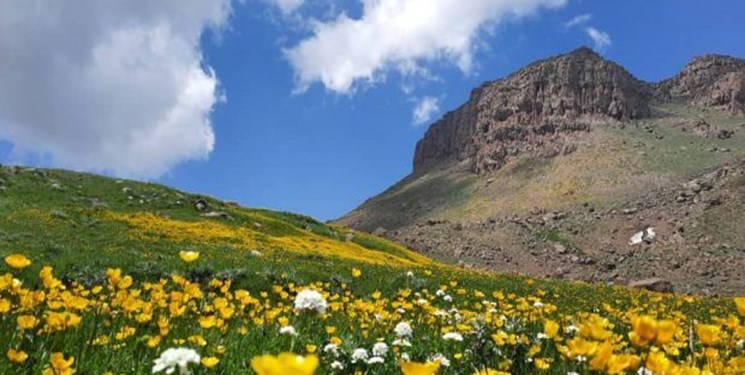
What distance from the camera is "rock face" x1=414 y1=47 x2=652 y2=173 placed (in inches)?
5502

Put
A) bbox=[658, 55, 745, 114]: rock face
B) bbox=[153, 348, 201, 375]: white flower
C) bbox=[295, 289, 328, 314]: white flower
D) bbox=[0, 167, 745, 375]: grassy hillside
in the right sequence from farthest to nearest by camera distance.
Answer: bbox=[658, 55, 745, 114]: rock face
bbox=[295, 289, 328, 314]: white flower
bbox=[0, 167, 745, 375]: grassy hillside
bbox=[153, 348, 201, 375]: white flower

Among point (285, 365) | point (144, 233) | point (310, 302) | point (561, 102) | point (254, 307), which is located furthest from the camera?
point (561, 102)

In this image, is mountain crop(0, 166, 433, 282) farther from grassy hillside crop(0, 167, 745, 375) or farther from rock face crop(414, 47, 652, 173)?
rock face crop(414, 47, 652, 173)

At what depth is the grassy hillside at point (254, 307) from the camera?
411 centimetres

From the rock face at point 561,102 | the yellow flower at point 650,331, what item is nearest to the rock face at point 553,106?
the rock face at point 561,102

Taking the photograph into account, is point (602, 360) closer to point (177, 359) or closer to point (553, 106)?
point (177, 359)

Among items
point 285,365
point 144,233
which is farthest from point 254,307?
point 144,233

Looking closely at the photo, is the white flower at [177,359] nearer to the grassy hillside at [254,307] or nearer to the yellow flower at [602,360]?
the grassy hillside at [254,307]

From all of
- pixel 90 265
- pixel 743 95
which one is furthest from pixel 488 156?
pixel 90 265

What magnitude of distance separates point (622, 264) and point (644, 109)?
334 ft

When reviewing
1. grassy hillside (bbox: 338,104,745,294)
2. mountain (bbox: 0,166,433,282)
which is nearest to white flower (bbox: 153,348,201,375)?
mountain (bbox: 0,166,433,282)

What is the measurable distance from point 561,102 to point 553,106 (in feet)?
7.39

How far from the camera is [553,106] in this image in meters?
148

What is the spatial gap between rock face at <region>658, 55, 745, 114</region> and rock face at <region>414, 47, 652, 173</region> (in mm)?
14730
